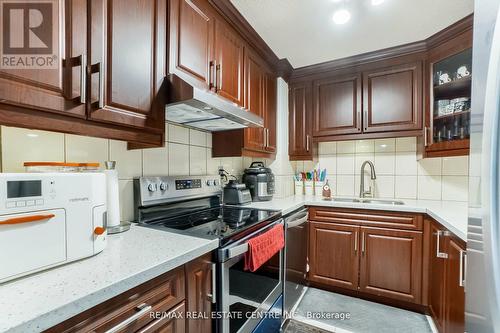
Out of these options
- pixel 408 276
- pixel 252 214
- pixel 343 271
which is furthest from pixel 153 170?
pixel 408 276

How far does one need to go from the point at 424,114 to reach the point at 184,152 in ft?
6.54

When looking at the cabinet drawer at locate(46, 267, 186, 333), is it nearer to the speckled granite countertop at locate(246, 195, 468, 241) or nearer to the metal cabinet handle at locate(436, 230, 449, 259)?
the speckled granite countertop at locate(246, 195, 468, 241)

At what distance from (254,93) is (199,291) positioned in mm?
1480

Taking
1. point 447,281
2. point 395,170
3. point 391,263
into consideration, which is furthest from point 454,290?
point 395,170

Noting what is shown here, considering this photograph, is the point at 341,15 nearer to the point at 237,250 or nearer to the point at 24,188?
the point at 237,250

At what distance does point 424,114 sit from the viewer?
1916mm

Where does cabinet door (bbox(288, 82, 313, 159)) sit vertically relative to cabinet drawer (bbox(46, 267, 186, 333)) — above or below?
above

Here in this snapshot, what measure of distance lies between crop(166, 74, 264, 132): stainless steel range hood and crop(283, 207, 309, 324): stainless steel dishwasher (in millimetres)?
767

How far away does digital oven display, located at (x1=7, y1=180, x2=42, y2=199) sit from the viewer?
0.54m

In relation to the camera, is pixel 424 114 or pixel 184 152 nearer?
pixel 184 152

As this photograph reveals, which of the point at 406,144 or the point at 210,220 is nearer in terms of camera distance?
the point at 210,220

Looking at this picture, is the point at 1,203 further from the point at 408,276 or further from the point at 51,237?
the point at 408,276

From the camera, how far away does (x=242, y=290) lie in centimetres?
105

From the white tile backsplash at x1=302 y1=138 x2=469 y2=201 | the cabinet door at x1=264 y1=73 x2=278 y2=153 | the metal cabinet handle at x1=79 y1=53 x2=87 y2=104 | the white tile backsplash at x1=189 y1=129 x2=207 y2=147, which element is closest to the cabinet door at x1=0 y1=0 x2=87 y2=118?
the metal cabinet handle at x1=79 y1=53 x2=87 y2=104
